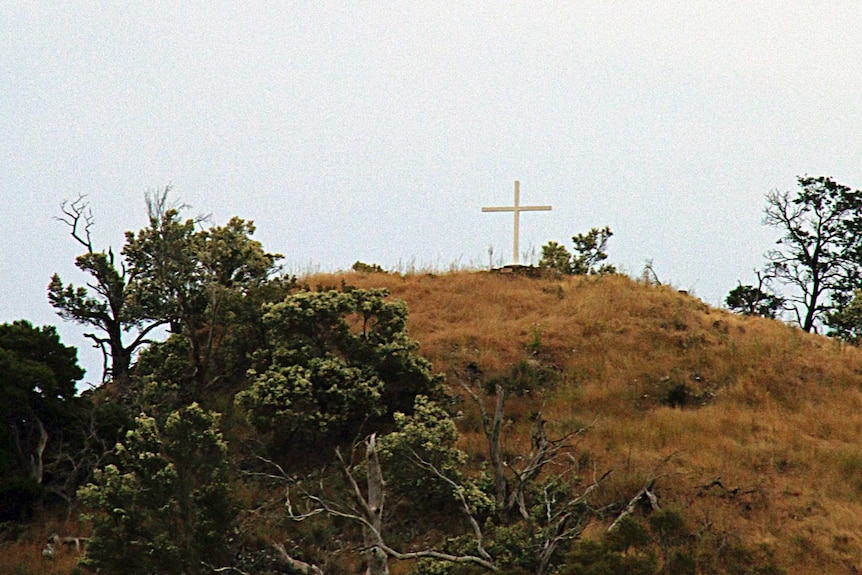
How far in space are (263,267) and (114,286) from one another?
3.66 m

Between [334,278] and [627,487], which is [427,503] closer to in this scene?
[627,487]

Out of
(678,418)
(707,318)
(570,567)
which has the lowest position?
(570,567)

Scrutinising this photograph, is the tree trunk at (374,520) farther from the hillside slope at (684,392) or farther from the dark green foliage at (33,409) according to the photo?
the dark green foliage at (33,409)

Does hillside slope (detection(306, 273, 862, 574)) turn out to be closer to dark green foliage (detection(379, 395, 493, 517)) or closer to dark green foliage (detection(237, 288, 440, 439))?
dark green foliage (detection(379, 395, 493, 517))

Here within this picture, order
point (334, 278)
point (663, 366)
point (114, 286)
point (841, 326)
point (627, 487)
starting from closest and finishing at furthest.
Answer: point (627, 487), point (663, 366), point (114, 286), point (334, 278), point (841, 326)

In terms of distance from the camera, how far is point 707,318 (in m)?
29.1

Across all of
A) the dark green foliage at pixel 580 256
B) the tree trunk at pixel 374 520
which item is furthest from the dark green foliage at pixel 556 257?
the tree trunk at pixel 374 520

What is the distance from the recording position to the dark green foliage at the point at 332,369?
898 inches

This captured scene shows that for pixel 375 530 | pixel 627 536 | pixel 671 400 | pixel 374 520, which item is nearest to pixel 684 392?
pixel 671 400

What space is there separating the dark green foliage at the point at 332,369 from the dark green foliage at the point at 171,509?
4407 millimetres

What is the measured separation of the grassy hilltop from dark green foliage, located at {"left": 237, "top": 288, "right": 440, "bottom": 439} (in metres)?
1.49

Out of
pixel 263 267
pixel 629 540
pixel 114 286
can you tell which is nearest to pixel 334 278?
pixel 263 267

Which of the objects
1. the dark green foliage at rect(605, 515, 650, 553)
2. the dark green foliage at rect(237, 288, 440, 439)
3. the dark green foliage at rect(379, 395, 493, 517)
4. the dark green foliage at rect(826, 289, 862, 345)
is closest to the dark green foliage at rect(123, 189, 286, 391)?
the dark green foliage at rect(237, 288, 440, 439)

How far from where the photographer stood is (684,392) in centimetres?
2505
